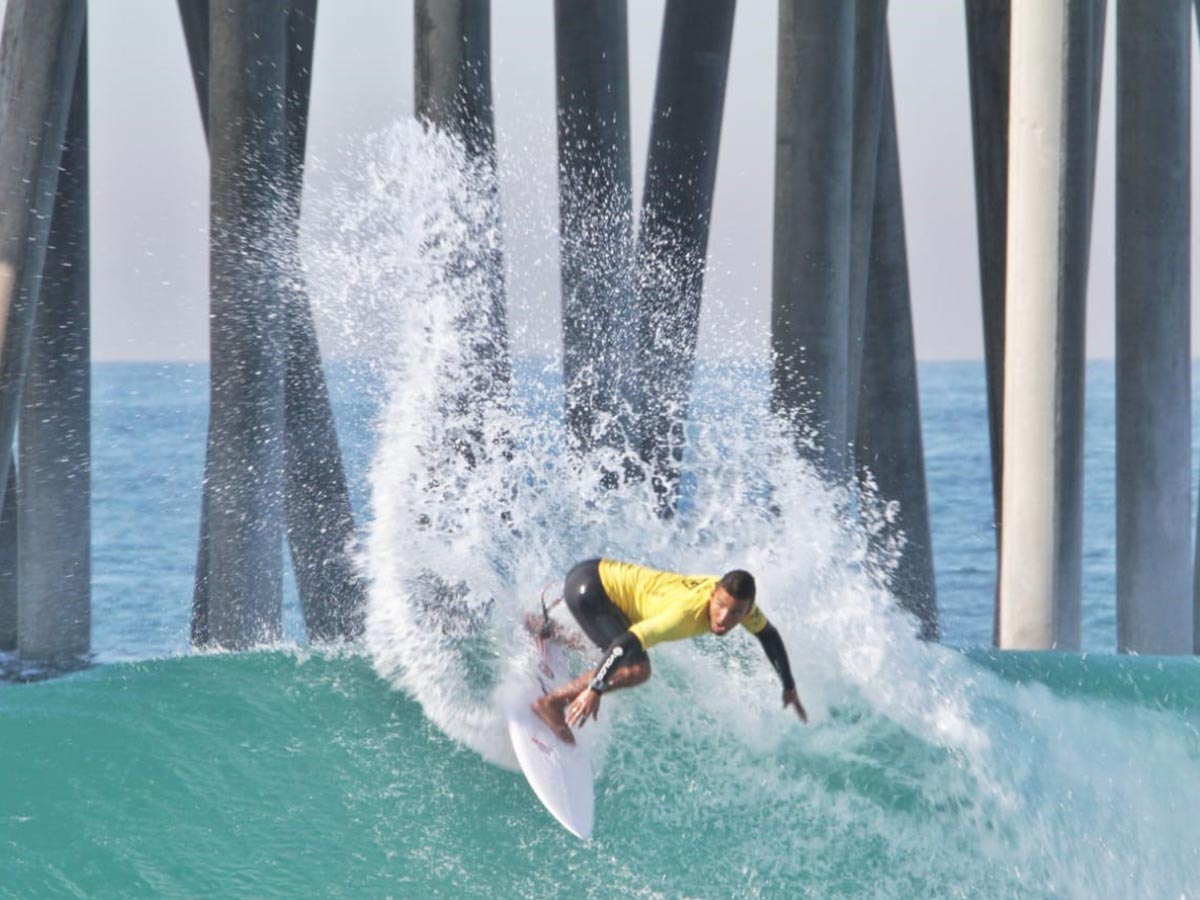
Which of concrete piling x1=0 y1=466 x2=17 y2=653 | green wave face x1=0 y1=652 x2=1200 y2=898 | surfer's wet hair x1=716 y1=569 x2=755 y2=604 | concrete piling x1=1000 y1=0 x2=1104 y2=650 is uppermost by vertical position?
concrete piling x1=1000 y1=0 x2=1104 y2=650

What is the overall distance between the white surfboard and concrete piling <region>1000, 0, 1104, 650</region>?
3.80 meters

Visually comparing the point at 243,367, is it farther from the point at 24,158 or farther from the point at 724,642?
the point at 724,642

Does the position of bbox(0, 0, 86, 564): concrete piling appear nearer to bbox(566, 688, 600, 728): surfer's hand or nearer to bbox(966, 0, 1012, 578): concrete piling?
bbox(566, 688, 600, 728): surfer's hand

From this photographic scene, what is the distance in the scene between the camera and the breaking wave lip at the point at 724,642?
860 centimetres

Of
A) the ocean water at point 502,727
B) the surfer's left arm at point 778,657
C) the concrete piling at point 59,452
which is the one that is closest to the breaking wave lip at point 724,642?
the ocean water at point 502,727

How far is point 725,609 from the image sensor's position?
7516mm

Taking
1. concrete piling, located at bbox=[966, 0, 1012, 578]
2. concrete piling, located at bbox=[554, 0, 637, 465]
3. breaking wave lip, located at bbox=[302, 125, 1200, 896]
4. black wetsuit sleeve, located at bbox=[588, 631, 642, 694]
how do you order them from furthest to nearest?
concrete piling, located at bbox=[966, 0, 1012, 578], concrete piling, located at bbox=[554, 0, 637, 465], breaking wave lip, located at bbox=[302, 125, 1200, 896], black wetsuit sleeve, located at bbox=[588, 631, 642, 694]

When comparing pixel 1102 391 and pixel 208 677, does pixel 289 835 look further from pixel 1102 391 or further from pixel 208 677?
pixel 1102 391

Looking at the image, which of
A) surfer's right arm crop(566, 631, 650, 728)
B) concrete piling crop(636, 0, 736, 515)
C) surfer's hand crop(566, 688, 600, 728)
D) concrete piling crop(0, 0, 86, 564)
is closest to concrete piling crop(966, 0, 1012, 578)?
concrete piling crop(636, 0, 736, 515)

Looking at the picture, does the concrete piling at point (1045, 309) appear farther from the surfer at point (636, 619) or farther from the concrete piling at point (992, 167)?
the surfer at point (636, 619)

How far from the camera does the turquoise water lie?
7977mm

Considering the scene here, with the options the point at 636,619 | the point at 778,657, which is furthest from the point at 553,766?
the point at 778,657

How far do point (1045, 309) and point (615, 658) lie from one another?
4.62 metres

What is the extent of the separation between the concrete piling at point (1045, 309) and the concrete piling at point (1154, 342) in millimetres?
608
